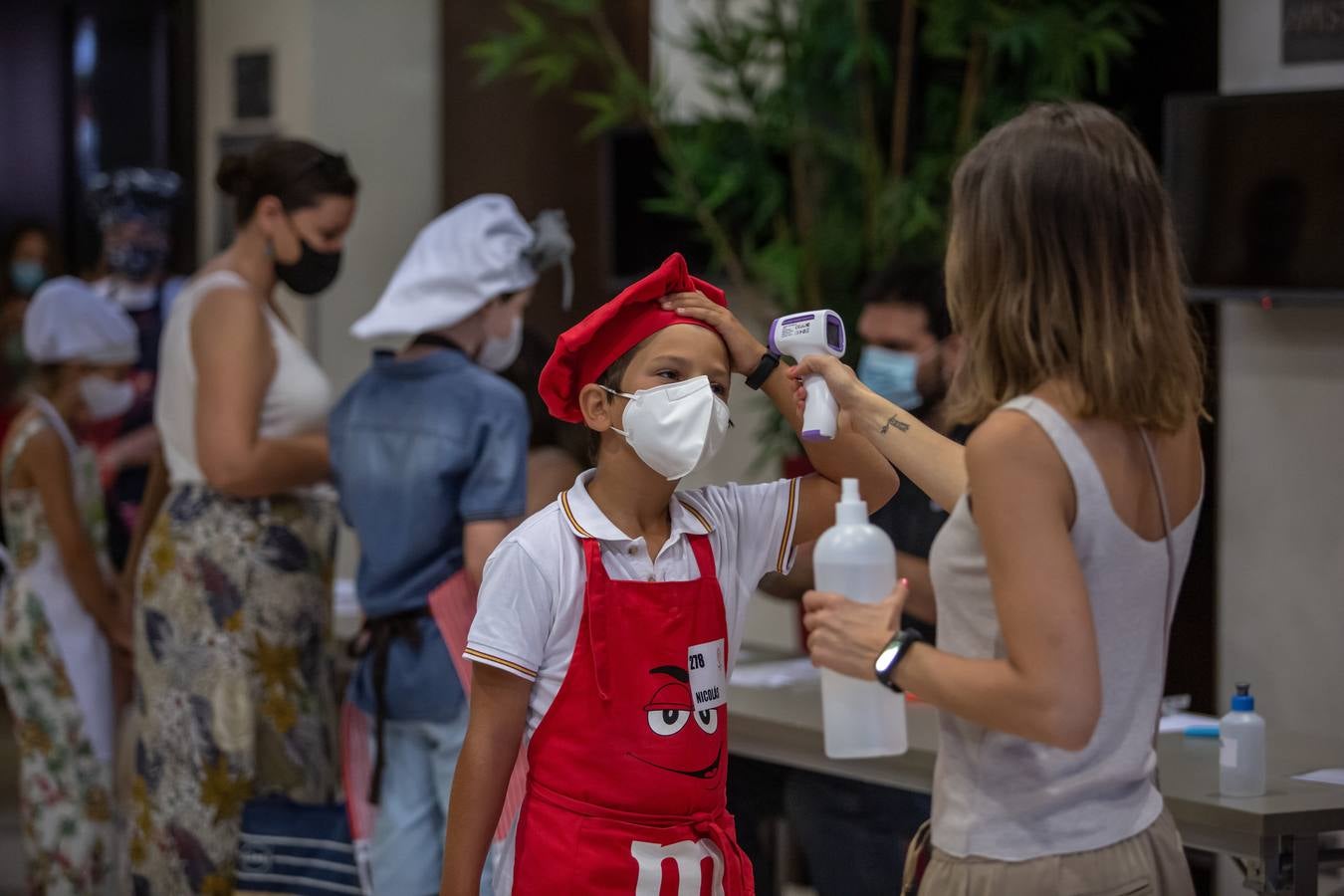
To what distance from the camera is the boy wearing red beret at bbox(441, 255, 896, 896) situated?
5.67 feet

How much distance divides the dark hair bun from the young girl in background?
3.19 ft

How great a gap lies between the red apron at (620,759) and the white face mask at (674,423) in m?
0.13

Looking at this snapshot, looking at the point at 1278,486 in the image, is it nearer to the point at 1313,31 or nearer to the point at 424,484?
the point at 1313,31

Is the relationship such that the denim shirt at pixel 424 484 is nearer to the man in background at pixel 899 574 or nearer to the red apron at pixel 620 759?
the man in background at pixel 899 574

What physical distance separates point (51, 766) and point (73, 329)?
1.11 m

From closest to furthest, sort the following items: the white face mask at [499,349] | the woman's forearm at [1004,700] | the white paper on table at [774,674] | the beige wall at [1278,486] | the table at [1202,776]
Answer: the woman's forearm at [1004,700] → the table at [1202,776] → the white face mask at [499,349] → the white paper on table at [774,674] → the beige wall at [1278,486]

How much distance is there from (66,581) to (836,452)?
2565 millimetres

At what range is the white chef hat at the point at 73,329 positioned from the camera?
406 cm

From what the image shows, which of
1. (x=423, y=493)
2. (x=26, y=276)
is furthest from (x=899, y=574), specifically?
(x=26, y=276)

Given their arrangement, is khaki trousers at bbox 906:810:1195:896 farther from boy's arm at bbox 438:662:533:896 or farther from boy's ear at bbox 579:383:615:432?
boy's ear at bbox 579:383:615:432

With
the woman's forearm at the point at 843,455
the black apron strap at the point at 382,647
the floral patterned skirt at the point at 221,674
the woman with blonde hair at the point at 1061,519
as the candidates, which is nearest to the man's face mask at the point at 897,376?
the black apron strap at the point at 382,647

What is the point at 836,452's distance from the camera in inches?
75.7

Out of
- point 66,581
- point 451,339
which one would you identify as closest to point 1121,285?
Result: point 451,339

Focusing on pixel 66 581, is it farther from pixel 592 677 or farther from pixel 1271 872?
pixel 1271 872
